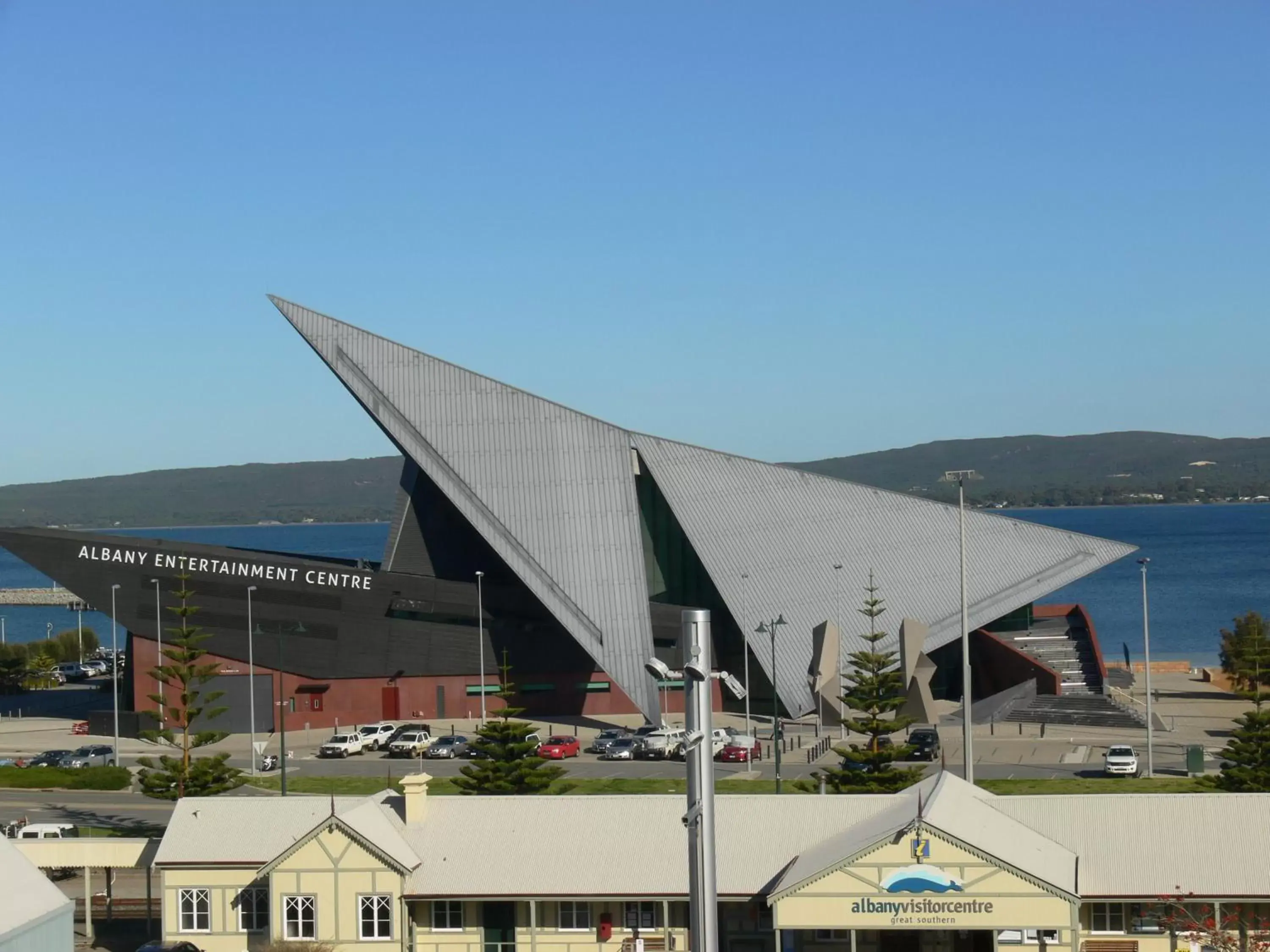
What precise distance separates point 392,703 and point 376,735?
6547mm

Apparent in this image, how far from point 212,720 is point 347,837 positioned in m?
37.2

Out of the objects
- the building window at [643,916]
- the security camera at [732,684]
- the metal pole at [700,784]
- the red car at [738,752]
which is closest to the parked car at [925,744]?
the red car at [738,752]

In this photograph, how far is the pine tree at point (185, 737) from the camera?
44281 mm

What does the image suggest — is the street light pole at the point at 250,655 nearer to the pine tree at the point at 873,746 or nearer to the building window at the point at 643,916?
the pine tree at the point at 873,746

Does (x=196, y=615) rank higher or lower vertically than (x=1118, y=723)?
higher

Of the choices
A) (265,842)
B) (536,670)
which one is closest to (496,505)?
(536,670)

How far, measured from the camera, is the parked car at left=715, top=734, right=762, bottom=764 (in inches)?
2179

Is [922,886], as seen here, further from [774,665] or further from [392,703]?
[392,703]

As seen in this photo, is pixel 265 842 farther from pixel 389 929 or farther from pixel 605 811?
pixel 605 811

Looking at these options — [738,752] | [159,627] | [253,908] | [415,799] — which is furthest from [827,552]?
[253,908]

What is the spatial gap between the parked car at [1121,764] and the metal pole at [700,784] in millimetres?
38418

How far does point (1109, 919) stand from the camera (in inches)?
1146

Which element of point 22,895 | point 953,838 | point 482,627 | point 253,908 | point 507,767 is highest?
point 482,627

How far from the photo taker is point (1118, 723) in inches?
2475
